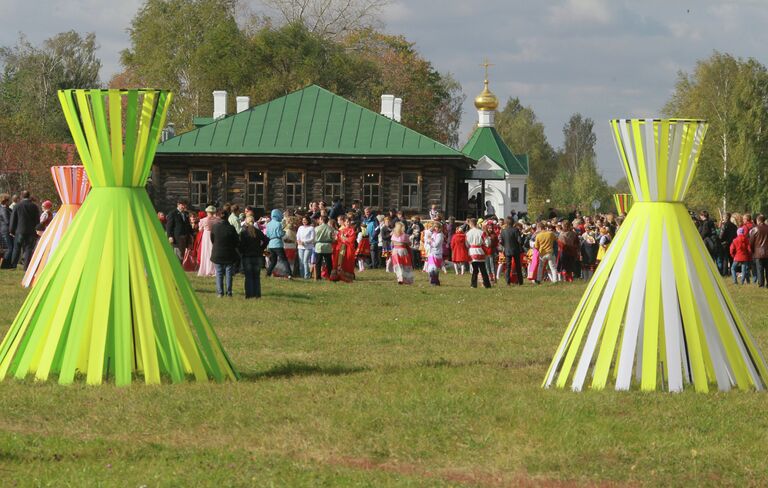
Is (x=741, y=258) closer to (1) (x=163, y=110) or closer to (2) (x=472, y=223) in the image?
(2) (x=472, y=223)

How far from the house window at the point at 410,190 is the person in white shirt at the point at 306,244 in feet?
64.8

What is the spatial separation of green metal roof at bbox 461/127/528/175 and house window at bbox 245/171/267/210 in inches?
1466

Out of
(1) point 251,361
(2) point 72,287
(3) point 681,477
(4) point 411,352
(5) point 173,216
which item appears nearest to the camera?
(3) point 681,477

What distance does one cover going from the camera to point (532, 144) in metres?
126

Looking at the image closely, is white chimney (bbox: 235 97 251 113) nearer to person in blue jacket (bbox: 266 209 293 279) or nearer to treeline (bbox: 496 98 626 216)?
person in blue jacket (bbox: 266 209 293 279)

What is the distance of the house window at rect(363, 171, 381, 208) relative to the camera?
48.7m

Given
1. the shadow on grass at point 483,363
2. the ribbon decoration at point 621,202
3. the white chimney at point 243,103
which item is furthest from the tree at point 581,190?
the shadow on grass at point 483,363

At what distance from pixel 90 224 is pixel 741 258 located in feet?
63.5

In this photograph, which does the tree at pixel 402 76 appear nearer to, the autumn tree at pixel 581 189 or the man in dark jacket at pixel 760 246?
the autumn tree at pixel 581 189

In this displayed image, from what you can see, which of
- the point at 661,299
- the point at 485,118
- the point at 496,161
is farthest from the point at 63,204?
the point at 485,118

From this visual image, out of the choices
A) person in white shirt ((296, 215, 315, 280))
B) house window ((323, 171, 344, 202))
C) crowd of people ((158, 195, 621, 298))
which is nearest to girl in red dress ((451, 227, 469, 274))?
crowd of people ((158, 195, 621, 298))

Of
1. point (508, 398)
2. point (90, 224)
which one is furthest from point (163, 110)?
point (508, 398)

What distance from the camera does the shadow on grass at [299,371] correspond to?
12.8 metres

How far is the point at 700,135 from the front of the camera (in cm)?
1197
